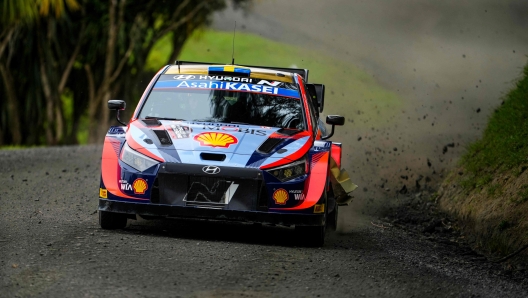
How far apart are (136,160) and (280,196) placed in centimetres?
134

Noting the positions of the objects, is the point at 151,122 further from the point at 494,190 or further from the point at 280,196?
the point at 494,190

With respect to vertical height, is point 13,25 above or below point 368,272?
above

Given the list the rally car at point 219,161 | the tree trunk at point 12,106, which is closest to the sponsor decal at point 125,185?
the rally car at point 219,161

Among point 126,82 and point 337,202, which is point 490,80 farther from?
point 126,82

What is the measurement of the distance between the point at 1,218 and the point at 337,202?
3.48m

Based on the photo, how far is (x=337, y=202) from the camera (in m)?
10.9

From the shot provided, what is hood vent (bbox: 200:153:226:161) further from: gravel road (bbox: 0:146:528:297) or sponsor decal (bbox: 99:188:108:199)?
sponsor decal (bbox: 99:188:108:199)

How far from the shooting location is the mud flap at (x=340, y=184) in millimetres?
10453

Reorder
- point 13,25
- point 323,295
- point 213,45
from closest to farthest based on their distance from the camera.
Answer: point 323,295
point 13,25
point 213,45

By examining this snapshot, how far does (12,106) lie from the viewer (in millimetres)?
30062

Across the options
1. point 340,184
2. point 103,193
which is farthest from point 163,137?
point 340,184

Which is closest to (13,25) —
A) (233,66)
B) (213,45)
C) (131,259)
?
(233,66)

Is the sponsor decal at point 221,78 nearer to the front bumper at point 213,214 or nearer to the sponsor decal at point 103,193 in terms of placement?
the sponsor decal at point 103,193

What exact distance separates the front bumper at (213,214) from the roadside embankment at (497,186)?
1919 mm
